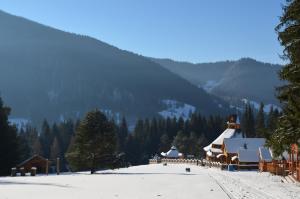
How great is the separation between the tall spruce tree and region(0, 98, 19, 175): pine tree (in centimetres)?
4020

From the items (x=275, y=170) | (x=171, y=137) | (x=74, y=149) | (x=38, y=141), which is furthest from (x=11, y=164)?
(x=171, y=137)

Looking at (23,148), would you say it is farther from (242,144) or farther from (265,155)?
(265,155)

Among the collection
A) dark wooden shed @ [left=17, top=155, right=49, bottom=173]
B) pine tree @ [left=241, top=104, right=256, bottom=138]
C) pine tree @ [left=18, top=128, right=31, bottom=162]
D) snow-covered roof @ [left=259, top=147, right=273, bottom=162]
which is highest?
pine tree @ [left=241, top=104, right=256, bottom=138]

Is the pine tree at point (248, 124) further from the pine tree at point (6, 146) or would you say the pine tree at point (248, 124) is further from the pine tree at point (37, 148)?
the pine tree at point (6, 146)

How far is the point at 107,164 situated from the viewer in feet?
196

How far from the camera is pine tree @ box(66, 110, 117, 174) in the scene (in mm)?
58344

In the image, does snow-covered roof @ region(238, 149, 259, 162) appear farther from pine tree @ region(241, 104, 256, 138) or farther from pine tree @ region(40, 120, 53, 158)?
pine tree @ region(40, 120, 53, 158)

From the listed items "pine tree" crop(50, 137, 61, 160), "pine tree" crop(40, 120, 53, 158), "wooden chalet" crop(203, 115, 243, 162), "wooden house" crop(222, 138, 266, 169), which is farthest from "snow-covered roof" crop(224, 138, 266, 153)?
"pine tree" crop(40, 120, 53, 158)

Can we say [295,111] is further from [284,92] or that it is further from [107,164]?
[107,164]

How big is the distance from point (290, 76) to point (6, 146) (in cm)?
4317

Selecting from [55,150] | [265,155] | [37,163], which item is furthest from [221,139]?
[37,163]

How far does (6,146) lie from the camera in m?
62.1

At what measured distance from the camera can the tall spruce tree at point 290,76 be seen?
1044 inches

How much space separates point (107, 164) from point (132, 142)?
91541mm
